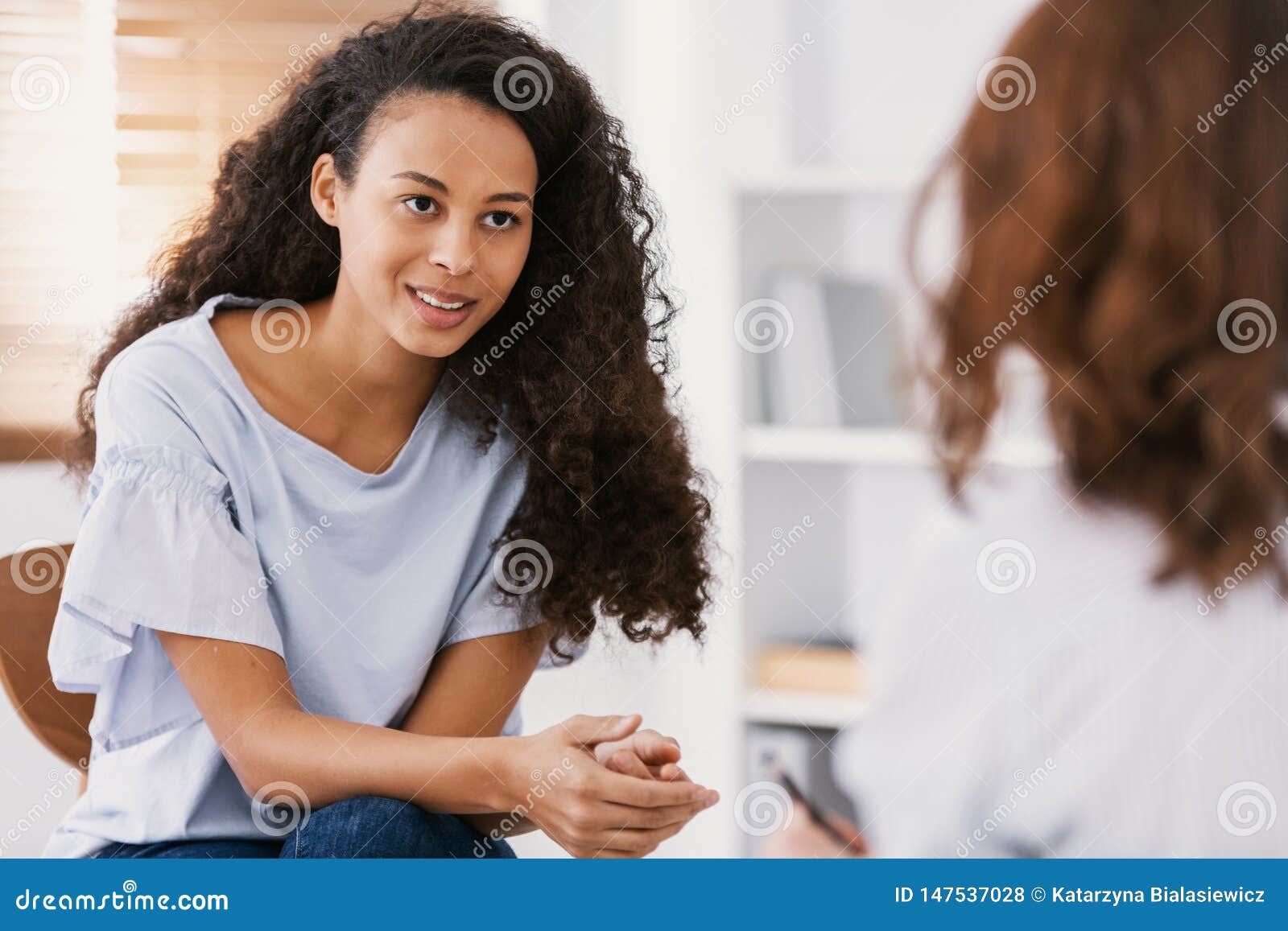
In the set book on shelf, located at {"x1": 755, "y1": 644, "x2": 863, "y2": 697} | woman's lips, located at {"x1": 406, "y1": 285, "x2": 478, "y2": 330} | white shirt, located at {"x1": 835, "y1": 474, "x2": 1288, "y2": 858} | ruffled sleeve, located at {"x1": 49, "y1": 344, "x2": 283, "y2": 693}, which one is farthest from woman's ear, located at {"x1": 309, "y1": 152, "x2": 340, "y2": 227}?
book on shelf, located at {"x1": 755, "y1": 644, "x2": 863, "y2": 697}

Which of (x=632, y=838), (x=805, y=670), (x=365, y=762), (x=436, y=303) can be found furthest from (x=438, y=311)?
(x=805, y=670)

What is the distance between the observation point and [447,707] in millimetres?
1223

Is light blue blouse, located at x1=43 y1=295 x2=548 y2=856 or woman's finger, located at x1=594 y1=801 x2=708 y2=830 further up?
light blue blouse, located at x1=43 y1=295 x2=548 y2=856

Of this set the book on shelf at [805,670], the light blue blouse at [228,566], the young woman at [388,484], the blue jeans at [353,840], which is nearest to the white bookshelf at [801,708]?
the book on shelf at [805,670]

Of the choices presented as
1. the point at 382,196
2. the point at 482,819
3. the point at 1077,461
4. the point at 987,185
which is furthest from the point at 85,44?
the point at 1077,461

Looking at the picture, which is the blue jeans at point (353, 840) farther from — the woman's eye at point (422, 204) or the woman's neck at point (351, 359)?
the woman's eye at point (422, 204)

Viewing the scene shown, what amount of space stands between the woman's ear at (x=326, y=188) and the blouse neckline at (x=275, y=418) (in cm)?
13

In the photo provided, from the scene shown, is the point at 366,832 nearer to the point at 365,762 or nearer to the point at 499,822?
the point at 365,762

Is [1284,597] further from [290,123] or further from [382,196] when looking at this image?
[290,123]

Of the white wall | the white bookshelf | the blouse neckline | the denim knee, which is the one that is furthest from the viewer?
the white bookshelf

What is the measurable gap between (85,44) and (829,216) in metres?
1.06

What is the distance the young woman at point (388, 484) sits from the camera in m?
1.09

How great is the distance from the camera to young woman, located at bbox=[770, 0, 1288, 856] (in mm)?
747

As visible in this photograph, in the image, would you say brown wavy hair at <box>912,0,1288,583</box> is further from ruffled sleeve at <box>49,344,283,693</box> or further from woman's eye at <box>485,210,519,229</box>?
ruffled sleeve at <box>49,344,283,693</box>
